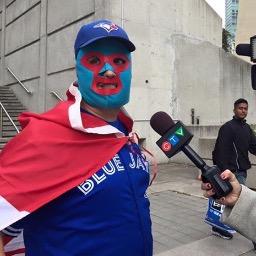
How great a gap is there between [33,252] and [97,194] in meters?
0.42

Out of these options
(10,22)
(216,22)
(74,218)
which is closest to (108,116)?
(74,218)

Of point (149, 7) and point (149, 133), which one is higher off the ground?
point (149, 7)

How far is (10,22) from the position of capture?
1652cm

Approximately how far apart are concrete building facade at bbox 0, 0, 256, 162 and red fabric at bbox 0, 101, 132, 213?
8.04m

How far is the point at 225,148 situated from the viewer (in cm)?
530

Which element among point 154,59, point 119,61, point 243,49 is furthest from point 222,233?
point 154,59

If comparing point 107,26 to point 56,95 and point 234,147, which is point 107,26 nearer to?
point 234,147

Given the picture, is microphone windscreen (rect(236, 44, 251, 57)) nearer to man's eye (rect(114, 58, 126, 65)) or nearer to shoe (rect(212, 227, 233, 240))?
man's eye (rect(114, 58, 126, 65))

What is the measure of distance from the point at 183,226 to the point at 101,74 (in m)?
4.24

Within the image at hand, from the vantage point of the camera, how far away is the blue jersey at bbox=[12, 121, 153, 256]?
183cm

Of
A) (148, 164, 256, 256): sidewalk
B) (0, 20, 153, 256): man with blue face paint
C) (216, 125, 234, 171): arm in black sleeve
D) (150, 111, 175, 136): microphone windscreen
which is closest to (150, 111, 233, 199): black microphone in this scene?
(150, 111, 175, 136): microphone windscreen

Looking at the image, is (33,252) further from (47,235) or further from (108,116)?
(108,116)

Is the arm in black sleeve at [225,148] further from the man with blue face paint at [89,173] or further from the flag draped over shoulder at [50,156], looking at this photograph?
the flag draped over shoulder at [50,156]

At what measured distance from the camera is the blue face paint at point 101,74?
2.08 m
